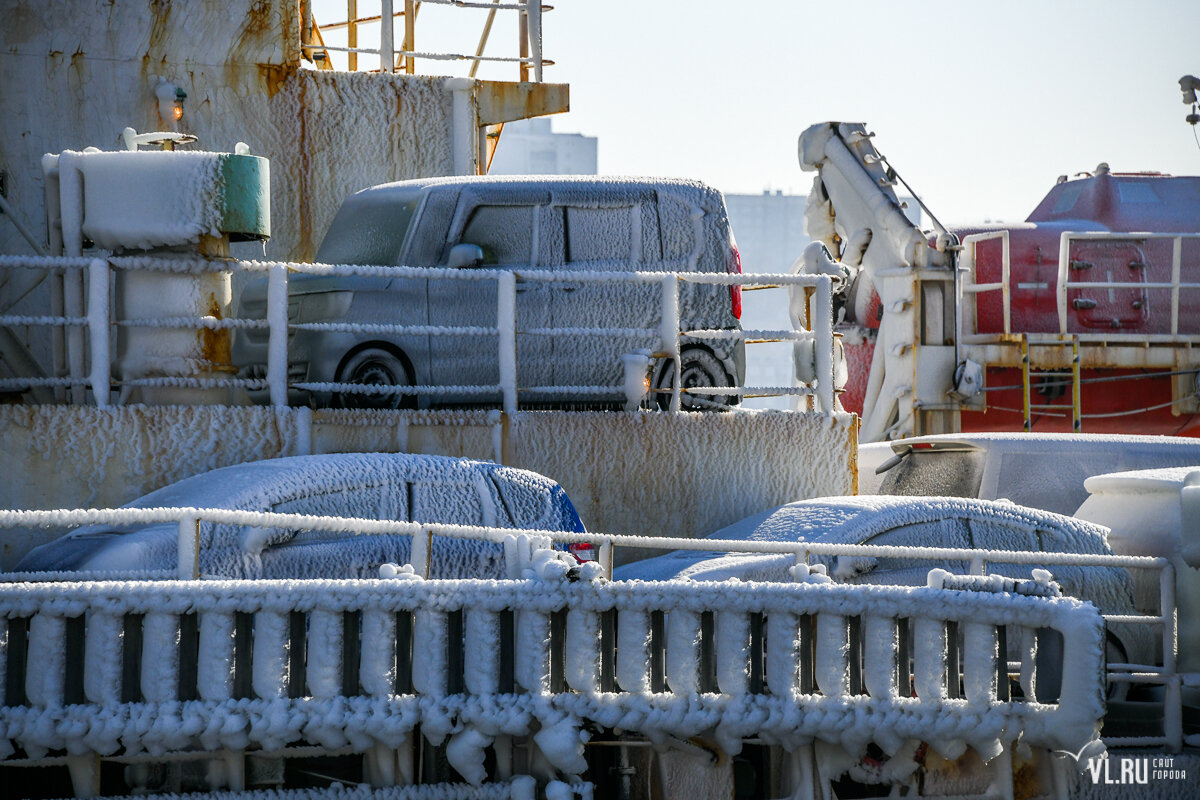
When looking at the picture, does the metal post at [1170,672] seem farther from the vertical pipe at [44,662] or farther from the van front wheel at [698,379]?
the vertical pipe at [44,662]

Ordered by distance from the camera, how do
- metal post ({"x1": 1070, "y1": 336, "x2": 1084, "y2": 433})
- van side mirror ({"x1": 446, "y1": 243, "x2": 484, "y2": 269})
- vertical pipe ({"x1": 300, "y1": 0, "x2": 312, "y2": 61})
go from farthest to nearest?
metal post ({"x1": 1070, "y1": 336, "x2": 1084, "y2": 433}), vertical pipe ({"x1": 300, "y1": 0, "x2": 312, "y2": 61}), van side mirror ({"x1": 446, "y1": 243, "x2": 484, "y2": 269})

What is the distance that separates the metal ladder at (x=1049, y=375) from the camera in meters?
17.1

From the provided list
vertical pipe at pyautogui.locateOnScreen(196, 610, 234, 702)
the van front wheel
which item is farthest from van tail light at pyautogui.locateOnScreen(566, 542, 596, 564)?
vertical pipe at pyautogui.locateOnScreen(196, 610, 234, 702)

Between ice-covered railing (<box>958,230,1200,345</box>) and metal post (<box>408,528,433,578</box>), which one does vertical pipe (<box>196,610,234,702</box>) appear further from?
ice-covered railing (<box>958,230,1200,345</box>)

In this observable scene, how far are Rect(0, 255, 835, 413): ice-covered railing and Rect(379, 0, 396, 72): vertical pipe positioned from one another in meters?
4.10

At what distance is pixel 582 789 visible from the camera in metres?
5.34

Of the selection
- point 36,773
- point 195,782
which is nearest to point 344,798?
point 195,782

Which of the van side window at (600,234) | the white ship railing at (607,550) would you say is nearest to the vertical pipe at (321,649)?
the white ship railing at (607,550)

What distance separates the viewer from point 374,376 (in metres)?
9.59

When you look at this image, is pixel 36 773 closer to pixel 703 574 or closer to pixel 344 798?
pixel 344 798

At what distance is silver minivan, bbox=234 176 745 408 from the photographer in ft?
31.9

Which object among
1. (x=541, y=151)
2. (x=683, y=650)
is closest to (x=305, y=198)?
(x=683, y=650)

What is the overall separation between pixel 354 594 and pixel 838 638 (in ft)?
6.08

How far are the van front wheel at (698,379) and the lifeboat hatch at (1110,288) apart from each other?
9648mm
